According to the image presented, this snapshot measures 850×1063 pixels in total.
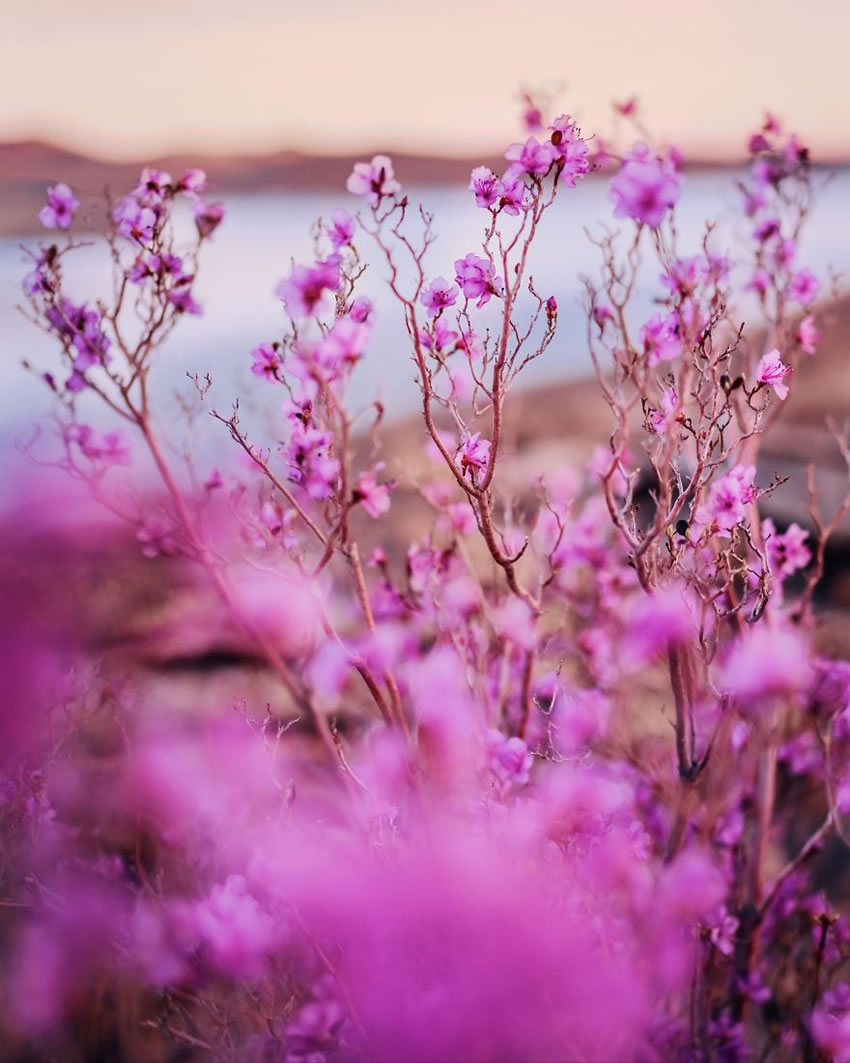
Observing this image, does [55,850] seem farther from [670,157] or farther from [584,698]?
[670,157]

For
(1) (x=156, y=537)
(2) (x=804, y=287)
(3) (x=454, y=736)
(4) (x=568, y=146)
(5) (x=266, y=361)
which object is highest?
(4) (x=568, y=146)

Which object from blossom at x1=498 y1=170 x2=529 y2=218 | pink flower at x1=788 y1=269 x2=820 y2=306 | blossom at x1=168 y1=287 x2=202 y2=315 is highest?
blossom at x1=498 y1=170 x2=529 y2=218

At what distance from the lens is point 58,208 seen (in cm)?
119

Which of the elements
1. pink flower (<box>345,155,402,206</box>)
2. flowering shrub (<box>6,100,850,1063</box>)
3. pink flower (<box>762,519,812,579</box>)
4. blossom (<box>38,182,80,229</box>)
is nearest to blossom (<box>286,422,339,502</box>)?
flowering shrub (<box>6,100,850,1063</box>)

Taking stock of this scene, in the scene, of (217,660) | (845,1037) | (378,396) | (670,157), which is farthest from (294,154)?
(845,1037)

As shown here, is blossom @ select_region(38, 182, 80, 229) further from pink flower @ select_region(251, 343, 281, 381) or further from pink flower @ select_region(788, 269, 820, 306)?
pink flower @ select_region(788, 269, 820, 306)

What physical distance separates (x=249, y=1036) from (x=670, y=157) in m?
1.42

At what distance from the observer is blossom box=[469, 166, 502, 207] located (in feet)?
3.10

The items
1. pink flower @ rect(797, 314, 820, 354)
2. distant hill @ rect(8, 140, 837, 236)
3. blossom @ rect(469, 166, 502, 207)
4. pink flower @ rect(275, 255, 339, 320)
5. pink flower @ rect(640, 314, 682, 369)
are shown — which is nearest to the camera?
pink flower @ rect(275, 255, 339, 320)

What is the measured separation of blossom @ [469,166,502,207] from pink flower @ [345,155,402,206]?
0.08 meters

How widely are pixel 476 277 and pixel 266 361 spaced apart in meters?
0.23

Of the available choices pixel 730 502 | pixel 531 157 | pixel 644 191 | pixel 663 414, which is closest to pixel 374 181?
pixel 531 157

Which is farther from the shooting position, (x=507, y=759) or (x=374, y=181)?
(x=507, y=759)

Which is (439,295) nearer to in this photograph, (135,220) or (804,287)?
(135,220)
